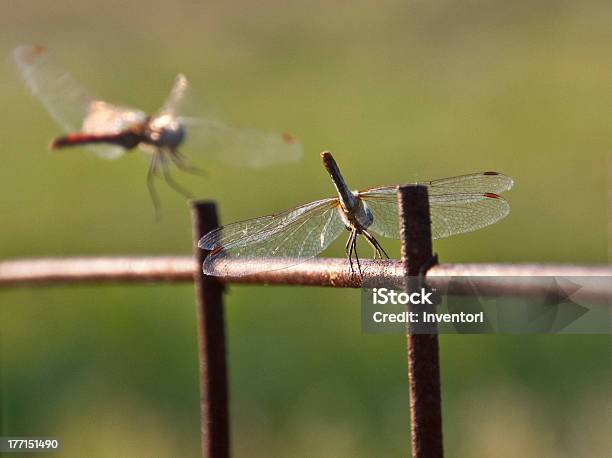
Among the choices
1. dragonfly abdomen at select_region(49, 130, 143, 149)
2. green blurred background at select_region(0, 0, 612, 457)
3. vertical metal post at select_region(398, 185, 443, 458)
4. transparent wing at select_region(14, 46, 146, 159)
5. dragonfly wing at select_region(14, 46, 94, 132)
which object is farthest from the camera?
green blurred background at select_region(0, 0, 612, 457)

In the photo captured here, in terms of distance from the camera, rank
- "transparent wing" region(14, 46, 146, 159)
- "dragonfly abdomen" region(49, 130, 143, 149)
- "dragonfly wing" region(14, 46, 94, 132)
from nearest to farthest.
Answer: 1. "dragonfly abdomen" region(49, 130, 143, 149)
2. "transparent wing" region(14, 46, 146, 159)
3. "dragonfly wing" region(14, 46, 94, 132)

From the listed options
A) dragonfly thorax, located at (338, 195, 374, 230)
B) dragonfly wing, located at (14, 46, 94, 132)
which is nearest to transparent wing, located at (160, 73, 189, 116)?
dragonfly wing, located at (14, 46, 94, 132)

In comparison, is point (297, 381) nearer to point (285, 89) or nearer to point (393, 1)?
point (285, 89)

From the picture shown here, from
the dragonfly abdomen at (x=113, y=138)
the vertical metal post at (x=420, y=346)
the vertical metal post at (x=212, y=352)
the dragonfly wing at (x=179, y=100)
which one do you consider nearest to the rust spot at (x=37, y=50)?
the dragonfly abdomen at (x=113, y=138)

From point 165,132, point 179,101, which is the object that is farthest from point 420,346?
point 179,101

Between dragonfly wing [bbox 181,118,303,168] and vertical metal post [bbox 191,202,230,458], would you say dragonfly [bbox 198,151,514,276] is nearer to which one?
vertical metal post [bbox 191,202,230,458]

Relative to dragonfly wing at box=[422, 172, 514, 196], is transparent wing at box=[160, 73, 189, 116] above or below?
above
